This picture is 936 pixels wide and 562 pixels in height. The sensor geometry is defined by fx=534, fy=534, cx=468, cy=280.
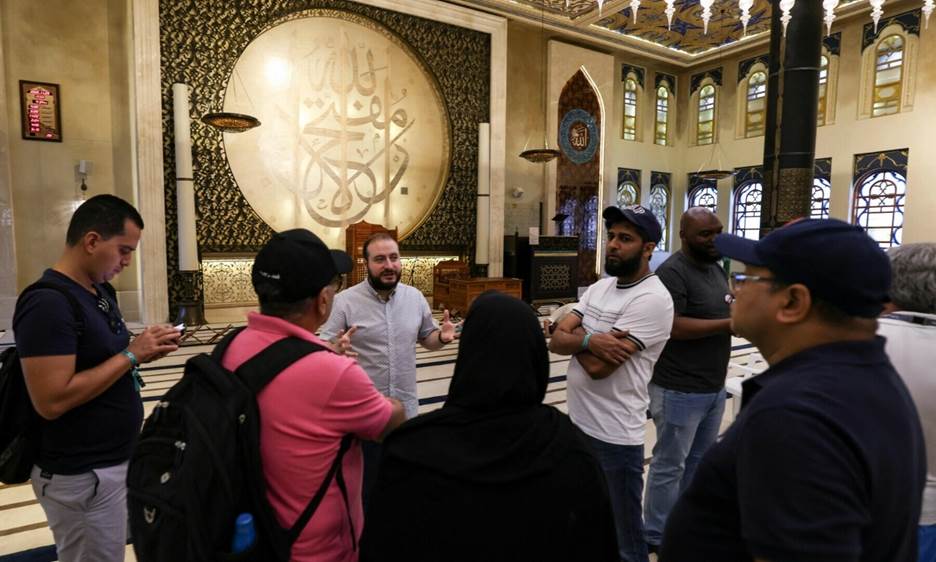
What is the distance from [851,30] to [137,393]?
1327cm

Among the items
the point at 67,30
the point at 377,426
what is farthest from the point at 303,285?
the point at 67,30

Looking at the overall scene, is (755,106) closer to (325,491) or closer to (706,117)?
(706,117)

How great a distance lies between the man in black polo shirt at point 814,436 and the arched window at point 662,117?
13.2m

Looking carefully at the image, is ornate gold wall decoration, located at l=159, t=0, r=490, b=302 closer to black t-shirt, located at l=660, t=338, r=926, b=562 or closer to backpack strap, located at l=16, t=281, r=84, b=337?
backpack strap, located at l=16, t=281, r=84, b=337

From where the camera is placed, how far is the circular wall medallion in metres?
11.2

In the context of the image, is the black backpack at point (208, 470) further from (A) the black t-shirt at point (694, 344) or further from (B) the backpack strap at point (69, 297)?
(A) the black t-shirt at point (694, 344)

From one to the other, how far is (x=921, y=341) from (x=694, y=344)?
0.94 m

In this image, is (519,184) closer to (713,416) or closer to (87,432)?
(713,416)

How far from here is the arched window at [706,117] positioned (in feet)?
41.9

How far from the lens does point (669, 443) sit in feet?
7.16

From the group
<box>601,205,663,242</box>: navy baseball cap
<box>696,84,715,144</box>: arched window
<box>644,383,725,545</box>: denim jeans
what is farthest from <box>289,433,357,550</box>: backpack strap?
<box>696,84,715,144</box>: arched window

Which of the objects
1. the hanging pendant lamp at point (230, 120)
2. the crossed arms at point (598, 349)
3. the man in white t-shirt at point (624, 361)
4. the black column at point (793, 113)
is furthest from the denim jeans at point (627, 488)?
the hanging pendant lamp at point (230, 120)

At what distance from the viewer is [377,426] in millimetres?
1092

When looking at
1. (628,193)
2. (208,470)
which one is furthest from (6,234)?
(628,193)
